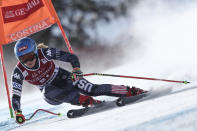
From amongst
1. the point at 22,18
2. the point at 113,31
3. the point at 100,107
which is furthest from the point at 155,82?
the point at 113,31

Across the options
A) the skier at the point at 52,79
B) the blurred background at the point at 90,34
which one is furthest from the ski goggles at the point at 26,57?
the blurred background at the point at 90,34

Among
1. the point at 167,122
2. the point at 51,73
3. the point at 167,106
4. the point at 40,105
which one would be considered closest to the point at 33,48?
the point at 51,73

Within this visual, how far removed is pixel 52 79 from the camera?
462cm

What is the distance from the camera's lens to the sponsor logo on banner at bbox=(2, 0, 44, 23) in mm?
5848

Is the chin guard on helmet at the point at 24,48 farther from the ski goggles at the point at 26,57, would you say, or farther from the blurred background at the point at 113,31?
the blurred background at the point at 113,31

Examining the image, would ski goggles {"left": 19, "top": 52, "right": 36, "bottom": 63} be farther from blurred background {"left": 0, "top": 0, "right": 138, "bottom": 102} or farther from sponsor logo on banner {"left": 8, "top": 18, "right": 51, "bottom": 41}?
blurred background {"left": 0, "top": 0, "right": 138, "bottom": 102}

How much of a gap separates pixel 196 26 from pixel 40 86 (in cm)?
859

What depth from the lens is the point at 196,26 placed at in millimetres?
12070

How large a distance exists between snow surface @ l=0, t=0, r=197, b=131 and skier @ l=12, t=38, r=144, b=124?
0.34 meters

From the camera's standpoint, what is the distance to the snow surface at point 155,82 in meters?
3.05

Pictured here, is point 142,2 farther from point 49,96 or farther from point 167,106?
point 167,106

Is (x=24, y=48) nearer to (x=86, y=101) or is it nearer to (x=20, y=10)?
(x=86, y=101)

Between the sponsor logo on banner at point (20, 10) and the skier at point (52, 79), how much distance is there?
160cm

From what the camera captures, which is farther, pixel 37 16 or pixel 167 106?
pixel 37 16
